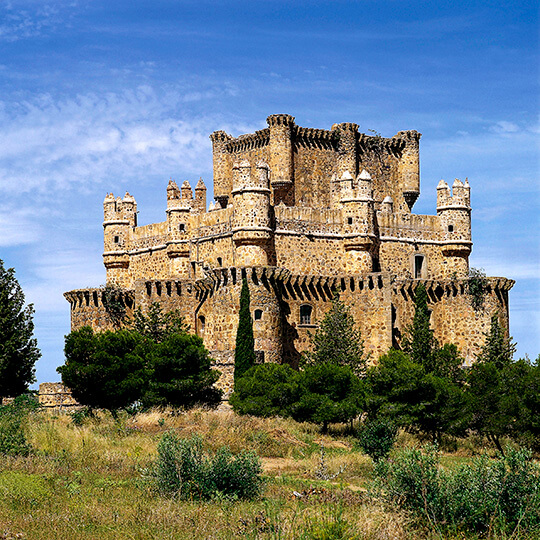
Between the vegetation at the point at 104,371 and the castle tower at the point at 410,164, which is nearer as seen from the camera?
the vegetation at the point at 104,371

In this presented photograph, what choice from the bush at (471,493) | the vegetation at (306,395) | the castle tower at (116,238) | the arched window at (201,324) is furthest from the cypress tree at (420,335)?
the bush at (471,493)

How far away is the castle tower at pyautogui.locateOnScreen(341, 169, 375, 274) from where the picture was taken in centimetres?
5456

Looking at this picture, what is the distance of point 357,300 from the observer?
5216 cm

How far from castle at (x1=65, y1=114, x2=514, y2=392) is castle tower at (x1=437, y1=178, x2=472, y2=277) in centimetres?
7

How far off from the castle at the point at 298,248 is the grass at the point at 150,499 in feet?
63.2

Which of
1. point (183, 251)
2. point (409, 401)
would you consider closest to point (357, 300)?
point (183, 251)

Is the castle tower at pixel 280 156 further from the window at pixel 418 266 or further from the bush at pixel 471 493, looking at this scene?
the bush at pixel 471 493

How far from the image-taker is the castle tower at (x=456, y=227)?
58.2 m

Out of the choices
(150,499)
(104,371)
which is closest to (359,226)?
(104,371)

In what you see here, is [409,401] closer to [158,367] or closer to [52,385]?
[158,367]

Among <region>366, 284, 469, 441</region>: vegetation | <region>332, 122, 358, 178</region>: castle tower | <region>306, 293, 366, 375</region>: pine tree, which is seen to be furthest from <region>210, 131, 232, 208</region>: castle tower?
<region>366, 284, 469, 441</region>: vegetation

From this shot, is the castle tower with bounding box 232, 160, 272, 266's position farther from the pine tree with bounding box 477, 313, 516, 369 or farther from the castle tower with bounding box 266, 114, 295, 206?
the pine tree with bounding box 477, 313, 516, 369

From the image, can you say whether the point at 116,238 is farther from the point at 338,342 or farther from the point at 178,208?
the point at 338,342

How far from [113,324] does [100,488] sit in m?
35.5
